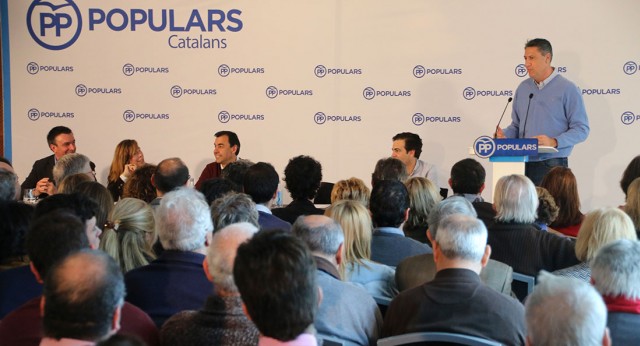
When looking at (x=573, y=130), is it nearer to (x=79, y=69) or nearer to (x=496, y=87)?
(x=496, y=87)

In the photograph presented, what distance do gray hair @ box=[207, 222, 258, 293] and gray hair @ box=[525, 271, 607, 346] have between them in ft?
2.91

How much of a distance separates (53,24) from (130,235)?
5.69 metres

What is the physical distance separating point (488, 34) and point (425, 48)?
0.65 meters

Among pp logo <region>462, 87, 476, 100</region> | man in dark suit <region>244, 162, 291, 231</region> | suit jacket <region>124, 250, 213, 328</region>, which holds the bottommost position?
suit jacket <region>124, 250, 213, 328</region>

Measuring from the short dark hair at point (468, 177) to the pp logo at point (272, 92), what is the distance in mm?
3489

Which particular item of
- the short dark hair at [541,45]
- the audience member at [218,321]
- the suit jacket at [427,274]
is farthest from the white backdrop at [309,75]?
the audience member at [218,321]

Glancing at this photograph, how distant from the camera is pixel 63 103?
851cm

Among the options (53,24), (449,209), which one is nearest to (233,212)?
(449,209)

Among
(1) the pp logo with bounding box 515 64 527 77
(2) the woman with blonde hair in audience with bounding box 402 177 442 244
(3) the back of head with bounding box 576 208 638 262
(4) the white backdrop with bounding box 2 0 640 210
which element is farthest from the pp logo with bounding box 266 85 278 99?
(3) the back of head with bounding box 576 208 638 262

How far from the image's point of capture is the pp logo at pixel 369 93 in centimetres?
817

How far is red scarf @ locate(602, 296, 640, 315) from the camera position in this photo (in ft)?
8.29

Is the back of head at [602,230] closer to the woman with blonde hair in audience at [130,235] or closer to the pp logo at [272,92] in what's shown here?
the woman with blonde hair in audience at [130,235]

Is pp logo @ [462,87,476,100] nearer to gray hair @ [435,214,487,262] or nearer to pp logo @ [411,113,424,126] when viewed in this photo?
pp logo @ [411,113,424,126]

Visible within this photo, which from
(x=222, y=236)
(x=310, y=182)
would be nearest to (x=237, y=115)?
(x=310, y=182)
